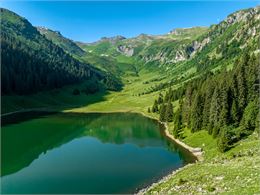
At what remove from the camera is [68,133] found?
405 ft

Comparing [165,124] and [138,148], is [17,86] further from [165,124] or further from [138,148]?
[138,148]

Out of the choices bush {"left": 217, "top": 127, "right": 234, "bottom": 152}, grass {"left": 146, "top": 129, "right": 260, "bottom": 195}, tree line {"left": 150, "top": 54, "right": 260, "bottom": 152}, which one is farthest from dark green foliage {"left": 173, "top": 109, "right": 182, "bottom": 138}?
grass {"left": 146, "top": 129, "right": 260, "bottom": 195}

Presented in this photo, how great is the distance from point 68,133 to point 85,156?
1564 inches

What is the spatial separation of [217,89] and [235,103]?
7180mm

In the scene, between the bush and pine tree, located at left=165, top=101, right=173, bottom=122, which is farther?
pine tree, located at left=165, top=101, right=173, bottom=122

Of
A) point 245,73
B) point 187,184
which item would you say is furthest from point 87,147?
point 187,184

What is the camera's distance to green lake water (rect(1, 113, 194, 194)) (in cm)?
6141

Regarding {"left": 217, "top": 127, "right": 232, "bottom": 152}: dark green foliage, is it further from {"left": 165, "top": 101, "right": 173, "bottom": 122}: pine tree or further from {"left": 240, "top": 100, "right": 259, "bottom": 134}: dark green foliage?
{"left": 165, "top": 101, "right": 173, "bottom": 122}: pine tree

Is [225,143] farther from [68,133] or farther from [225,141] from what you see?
[68,133]

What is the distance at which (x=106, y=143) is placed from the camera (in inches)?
4183

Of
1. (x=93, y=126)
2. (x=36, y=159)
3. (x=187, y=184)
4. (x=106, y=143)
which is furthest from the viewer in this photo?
(x=93, y=126)

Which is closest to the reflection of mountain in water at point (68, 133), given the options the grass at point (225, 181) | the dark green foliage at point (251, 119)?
the dark green foliage at point (251, 119)

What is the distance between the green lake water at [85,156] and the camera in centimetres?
6141

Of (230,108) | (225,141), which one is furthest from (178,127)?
(225,141)
